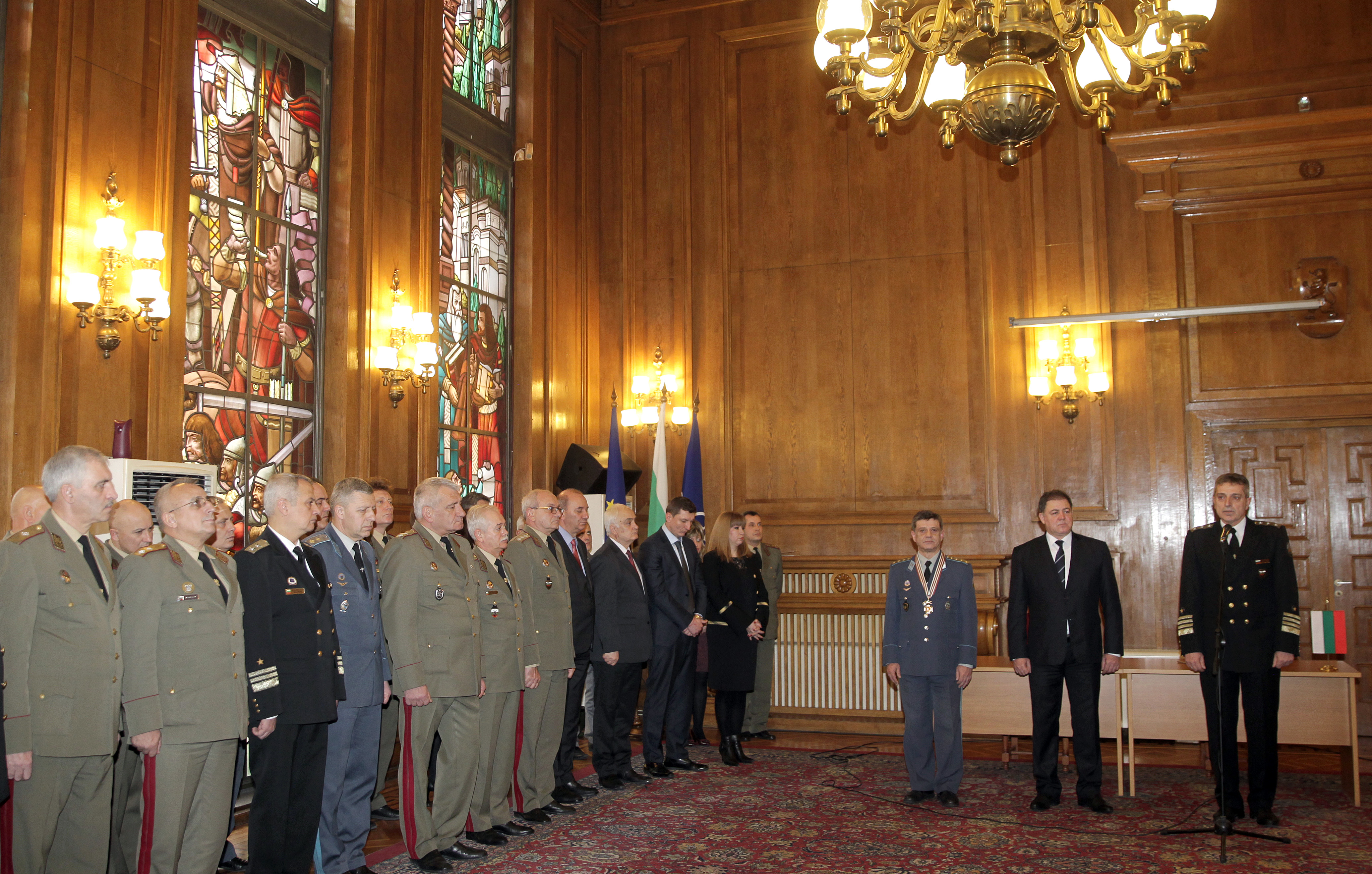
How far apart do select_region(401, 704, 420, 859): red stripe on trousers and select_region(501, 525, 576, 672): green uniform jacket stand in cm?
86

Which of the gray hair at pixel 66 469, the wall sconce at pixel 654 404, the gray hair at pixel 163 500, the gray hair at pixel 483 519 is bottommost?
the gray hair at pixel 483 519

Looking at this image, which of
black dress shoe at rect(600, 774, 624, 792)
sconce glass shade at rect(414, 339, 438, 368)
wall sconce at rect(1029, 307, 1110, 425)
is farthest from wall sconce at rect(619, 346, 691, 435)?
black dress shoe at rect(600, 774, 624, 792)

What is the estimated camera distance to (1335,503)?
7.96m

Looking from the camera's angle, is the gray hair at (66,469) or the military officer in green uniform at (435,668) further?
the military officer in green uniform at (435,668)

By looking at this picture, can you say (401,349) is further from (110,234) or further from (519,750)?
(519,750)

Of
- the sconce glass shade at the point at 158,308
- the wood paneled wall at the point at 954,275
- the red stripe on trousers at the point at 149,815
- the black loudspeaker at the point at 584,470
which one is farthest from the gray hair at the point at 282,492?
the wood paneled wall at the point at 954,275

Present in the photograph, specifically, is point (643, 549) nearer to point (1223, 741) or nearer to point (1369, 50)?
point (1223, 741)

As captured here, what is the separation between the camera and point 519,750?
17.4 feet

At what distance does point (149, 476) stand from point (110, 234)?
1097mm

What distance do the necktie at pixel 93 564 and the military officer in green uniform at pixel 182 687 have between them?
5 cm

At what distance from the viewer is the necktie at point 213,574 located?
373 cm

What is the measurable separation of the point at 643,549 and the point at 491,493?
2.11 m

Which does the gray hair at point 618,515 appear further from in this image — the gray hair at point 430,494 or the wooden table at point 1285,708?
the wooden table at point 1285,708

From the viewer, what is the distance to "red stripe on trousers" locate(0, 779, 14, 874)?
137 inches
